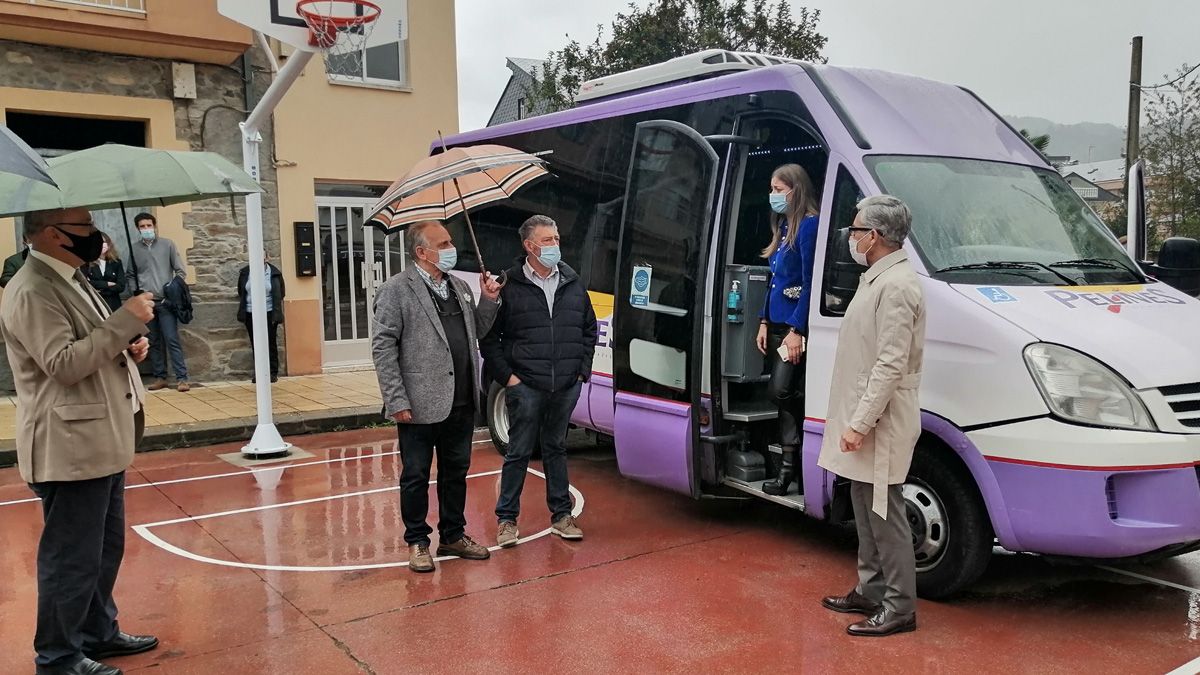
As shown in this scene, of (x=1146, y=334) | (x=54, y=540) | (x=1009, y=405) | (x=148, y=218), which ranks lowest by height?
(x=54, y=540)

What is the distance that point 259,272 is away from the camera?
8.03 m

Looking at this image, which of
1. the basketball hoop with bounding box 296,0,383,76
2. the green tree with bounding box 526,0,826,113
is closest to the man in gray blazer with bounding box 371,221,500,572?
the basketball hoop with bounding box 296,0,383,76

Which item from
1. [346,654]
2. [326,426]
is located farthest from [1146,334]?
[326,426]

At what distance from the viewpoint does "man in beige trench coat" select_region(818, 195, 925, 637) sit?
4.09 meters

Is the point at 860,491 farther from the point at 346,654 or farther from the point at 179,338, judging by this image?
the point at 179,338

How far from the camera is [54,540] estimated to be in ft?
12.4

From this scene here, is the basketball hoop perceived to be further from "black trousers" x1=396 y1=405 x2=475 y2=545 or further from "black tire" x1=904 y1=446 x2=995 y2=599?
"black tire" x1=904 y1=446 x2=995 y2=599

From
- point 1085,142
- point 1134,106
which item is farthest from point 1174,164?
point 1085,142

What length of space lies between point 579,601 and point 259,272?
4.68 m

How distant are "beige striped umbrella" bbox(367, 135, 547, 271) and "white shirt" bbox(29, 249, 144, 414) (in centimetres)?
153

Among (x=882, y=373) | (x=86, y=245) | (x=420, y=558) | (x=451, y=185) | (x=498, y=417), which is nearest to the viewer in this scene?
(x=86, y=245)

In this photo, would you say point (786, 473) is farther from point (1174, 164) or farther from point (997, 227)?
point (1174, 164)

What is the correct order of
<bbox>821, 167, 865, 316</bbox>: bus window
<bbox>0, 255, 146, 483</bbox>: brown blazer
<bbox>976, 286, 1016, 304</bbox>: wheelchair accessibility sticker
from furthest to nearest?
1. <bbox>821, 167, 865, 316</bbox>: bus window
2. <bbox>976, 286, 1016, 304</bbox>: wheelchair accessibility sticker
3. <bbox>0, 255, 146, 483</bbox>: brown blazer

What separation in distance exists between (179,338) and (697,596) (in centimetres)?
876
